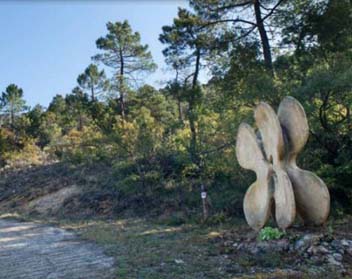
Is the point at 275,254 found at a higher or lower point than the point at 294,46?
lower

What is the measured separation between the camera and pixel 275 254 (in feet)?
15.5

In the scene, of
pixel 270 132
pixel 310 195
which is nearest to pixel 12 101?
pixel 270 132

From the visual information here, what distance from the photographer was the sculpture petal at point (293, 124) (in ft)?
17.7

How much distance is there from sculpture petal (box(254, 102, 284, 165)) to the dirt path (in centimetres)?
294

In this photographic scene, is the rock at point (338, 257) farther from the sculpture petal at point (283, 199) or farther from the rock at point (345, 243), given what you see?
the sculpture petal at point (283, 199)

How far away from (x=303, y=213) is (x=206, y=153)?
4.27 m

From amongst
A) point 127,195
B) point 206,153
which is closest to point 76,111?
point 127,195

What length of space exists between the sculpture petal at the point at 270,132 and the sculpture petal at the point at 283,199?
0.26 m

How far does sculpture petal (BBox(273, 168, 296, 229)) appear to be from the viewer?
528 centimetres

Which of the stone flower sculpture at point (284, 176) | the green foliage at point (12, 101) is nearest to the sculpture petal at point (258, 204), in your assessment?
the stone flower sculpture at point (284, 176)

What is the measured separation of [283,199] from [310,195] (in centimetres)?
43

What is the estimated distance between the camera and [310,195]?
545 centimetres

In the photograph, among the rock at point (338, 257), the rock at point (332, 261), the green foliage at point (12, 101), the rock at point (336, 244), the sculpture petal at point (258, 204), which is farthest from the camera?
the green foliage at point (12, 101)

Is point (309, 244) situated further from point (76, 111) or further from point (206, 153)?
point (76, 111)
